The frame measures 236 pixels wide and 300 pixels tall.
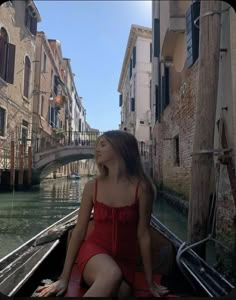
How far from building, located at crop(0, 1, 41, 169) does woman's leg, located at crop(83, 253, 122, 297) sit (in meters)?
6.96

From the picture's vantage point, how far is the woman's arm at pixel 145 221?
1.17 metres

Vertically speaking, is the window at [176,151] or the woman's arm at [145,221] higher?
the window at [176,151]

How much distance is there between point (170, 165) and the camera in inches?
267

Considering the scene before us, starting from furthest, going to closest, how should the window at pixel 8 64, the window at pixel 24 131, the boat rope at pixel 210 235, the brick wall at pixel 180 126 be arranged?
1. the window at pixel 24 131
2. the window at pixel 8 64
3. the brick wall at pixel 180 126
4. the boat rope at pixel 210 235

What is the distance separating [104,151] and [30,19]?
11.8 meters

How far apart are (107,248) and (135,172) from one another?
0.30m

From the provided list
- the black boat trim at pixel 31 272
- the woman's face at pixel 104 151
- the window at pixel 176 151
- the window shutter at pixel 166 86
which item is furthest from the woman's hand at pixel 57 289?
the window shutter at pixel 166 86

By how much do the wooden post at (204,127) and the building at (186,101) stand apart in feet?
0.50

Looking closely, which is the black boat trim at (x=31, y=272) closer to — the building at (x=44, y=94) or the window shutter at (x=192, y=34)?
the window shutter at (x=192, y=34)

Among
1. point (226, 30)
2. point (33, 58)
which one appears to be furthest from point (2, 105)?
point (226, 30)

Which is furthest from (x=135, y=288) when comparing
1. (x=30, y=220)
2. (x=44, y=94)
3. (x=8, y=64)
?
(x=44, y=94)

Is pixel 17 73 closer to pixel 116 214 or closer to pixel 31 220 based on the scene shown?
pixel 31 220

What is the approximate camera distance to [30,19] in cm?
1157

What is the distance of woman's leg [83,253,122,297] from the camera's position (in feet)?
3.27
